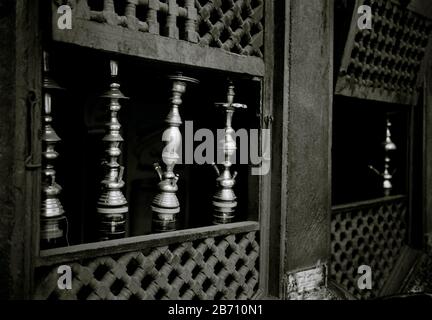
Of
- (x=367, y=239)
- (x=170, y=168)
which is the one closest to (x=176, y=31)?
(x=170, y=168)

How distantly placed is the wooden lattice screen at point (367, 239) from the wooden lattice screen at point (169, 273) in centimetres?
123

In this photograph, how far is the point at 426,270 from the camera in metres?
4.52

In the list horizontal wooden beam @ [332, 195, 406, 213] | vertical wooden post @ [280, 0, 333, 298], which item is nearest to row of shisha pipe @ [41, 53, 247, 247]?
vertical wooden post @ [280, 0, 333, 298]

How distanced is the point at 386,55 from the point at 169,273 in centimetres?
311

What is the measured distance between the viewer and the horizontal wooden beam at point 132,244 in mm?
2010

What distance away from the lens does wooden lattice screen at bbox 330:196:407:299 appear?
3.86 m

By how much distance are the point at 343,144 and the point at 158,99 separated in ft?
9.85

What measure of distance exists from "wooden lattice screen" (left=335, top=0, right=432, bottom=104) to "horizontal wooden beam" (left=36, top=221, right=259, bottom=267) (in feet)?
5.47

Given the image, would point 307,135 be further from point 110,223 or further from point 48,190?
point 48,190

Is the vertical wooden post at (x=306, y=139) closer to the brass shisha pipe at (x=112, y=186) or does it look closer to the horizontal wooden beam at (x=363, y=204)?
the horizontal wooden beam at (x=363, y=204)
